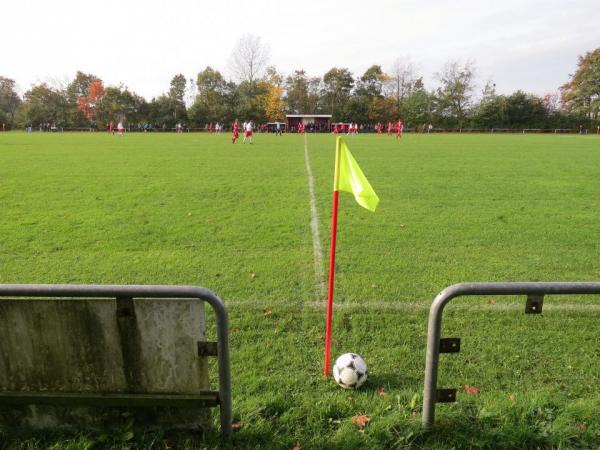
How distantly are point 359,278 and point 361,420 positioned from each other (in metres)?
2.62

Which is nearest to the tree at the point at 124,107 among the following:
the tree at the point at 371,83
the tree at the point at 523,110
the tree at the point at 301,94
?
the tree at the point at 301,94

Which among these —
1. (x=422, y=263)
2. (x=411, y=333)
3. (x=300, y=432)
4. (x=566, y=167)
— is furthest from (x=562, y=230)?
(x=566, y=167)

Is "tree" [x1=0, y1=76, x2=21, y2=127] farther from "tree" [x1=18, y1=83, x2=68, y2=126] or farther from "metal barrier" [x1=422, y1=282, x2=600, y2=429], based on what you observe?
"metal barrier" [x1=422, y1=282, x2=600, y2=429]

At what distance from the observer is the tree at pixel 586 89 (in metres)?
69.8

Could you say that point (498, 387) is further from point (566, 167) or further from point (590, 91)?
point (590, 91)

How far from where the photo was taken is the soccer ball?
3275mm

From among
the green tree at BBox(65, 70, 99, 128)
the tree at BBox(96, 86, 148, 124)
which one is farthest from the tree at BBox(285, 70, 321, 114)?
the green tree at BBox(65, 70, 99, 128)

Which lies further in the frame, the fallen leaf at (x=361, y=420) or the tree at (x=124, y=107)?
the tree at (x=124, y=107)

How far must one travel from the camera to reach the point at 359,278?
542 centimetres

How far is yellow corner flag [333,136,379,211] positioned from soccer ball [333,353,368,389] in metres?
1.16

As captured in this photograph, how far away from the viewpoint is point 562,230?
757 cm

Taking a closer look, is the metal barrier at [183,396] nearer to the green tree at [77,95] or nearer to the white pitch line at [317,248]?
the white pitch line at [317,248]

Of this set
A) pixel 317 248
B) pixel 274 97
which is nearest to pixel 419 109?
pixel 274 97

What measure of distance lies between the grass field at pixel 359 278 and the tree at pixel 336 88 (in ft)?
247
